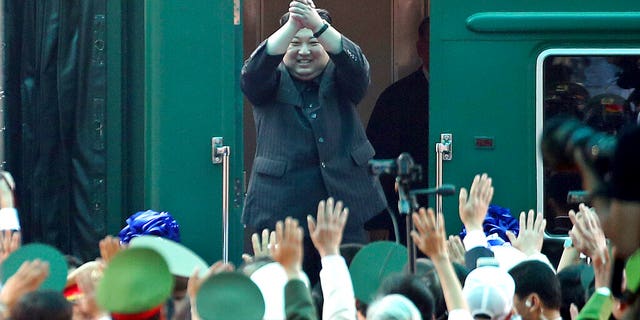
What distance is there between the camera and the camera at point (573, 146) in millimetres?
3904

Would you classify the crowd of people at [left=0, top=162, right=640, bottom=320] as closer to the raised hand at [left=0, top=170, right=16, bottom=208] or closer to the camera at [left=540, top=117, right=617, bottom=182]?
the raised hand at [left=0, top=170, right=16, bottom=208]

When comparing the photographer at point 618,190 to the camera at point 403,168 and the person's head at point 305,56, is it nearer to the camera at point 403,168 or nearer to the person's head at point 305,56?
the camera at point 403,168

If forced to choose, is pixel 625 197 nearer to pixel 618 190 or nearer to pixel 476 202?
pixel 618 190

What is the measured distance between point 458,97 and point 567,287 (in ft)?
6.19

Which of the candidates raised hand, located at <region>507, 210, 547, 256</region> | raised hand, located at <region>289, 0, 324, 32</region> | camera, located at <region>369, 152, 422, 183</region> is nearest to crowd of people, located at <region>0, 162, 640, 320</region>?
raised hand, located at <region>507, 210, 547, 256</region>

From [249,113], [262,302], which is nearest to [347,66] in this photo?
[249,113]

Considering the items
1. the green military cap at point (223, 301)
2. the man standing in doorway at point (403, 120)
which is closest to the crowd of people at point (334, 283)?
the green military cap at point (223, 301)

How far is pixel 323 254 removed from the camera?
4715mm

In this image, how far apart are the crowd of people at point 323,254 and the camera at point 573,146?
0.04 meters

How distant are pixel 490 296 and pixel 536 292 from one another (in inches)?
16.8

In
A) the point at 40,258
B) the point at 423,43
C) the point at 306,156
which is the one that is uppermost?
the point at 423,43

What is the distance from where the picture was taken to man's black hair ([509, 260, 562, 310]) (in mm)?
4941

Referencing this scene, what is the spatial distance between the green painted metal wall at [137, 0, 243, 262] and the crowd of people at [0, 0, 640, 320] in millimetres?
234

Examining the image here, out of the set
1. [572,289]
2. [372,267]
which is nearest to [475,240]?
[572,289]
